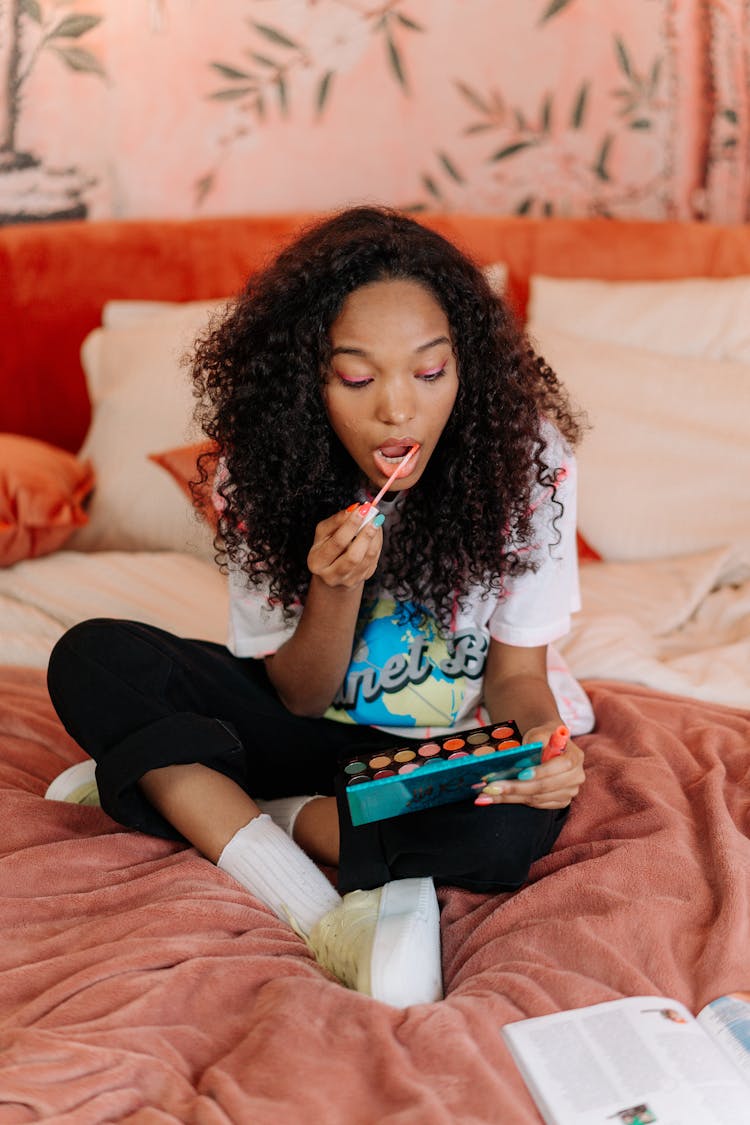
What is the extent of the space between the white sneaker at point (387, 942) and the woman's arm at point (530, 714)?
0.12 m

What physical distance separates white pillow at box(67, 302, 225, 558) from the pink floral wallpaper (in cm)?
42

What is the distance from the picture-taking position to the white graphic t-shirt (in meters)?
1.23

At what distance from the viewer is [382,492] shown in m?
1.04

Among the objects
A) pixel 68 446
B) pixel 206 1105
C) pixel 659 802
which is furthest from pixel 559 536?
pixel 68 446

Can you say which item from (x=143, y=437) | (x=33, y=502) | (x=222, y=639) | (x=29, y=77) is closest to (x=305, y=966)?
(x=222, y=639)

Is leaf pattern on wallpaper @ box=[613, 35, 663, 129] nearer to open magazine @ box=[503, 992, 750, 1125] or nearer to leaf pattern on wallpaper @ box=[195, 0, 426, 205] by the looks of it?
leaf pattern on wallpaper @ box=[195, 0, 426, 205]

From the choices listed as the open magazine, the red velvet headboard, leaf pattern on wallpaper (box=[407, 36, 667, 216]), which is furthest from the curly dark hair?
leaf pattern on wallpaper (box=[407, 36, 667, 216])

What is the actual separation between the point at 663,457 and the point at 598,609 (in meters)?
0.35

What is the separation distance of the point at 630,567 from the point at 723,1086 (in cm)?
107

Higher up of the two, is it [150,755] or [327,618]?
[327,618]

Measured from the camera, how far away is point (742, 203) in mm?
2416

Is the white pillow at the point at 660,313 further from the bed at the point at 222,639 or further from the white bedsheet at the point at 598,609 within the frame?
the white bedsheet at the point at 598,609

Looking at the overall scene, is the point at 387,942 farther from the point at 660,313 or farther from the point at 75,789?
the point at 660,313

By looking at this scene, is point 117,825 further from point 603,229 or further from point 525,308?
point 603,229
